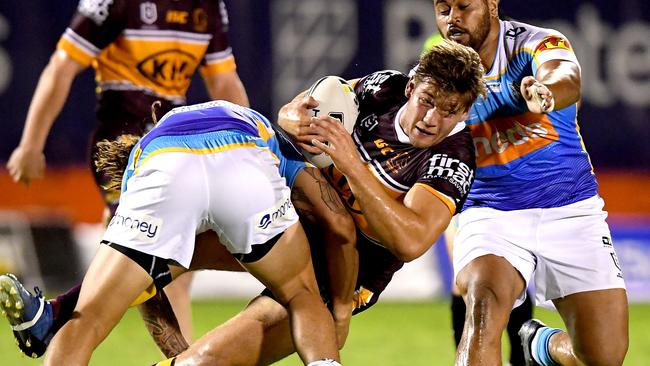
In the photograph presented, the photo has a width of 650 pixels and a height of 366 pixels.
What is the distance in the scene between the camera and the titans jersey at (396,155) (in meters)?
4.86

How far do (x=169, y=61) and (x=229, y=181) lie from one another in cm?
236

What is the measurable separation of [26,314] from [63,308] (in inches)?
7.4

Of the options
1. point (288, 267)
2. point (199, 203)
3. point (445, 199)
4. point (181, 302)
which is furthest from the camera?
point (181, 302)

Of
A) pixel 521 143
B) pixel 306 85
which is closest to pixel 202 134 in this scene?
pixel 521 143

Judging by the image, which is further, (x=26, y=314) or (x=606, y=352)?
(x=606, y=352)

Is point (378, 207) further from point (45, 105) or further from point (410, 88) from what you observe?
point (45, 105)

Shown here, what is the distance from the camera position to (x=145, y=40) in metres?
6.52

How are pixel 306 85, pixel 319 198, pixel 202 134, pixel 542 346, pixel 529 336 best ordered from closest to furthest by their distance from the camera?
pixel 202 134 → pixel 319 198 → pixel 542 346 → pixel 529 336 → pixel 306 85

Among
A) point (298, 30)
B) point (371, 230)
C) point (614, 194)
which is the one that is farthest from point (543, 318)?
point (371, 230)

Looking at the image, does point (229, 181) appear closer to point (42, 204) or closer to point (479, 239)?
point (479, 239)

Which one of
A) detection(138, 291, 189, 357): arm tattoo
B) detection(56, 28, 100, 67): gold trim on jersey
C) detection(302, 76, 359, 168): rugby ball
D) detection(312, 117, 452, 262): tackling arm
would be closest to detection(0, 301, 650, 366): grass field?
detection(138, 291, 189, 357): arm tattoo

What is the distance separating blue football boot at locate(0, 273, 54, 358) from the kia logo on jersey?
2.31 m

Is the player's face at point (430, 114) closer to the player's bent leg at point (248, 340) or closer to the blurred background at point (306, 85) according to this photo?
the player's bent leg at point (248, 340)

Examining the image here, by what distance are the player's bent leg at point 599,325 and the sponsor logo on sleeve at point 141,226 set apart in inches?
83.1
